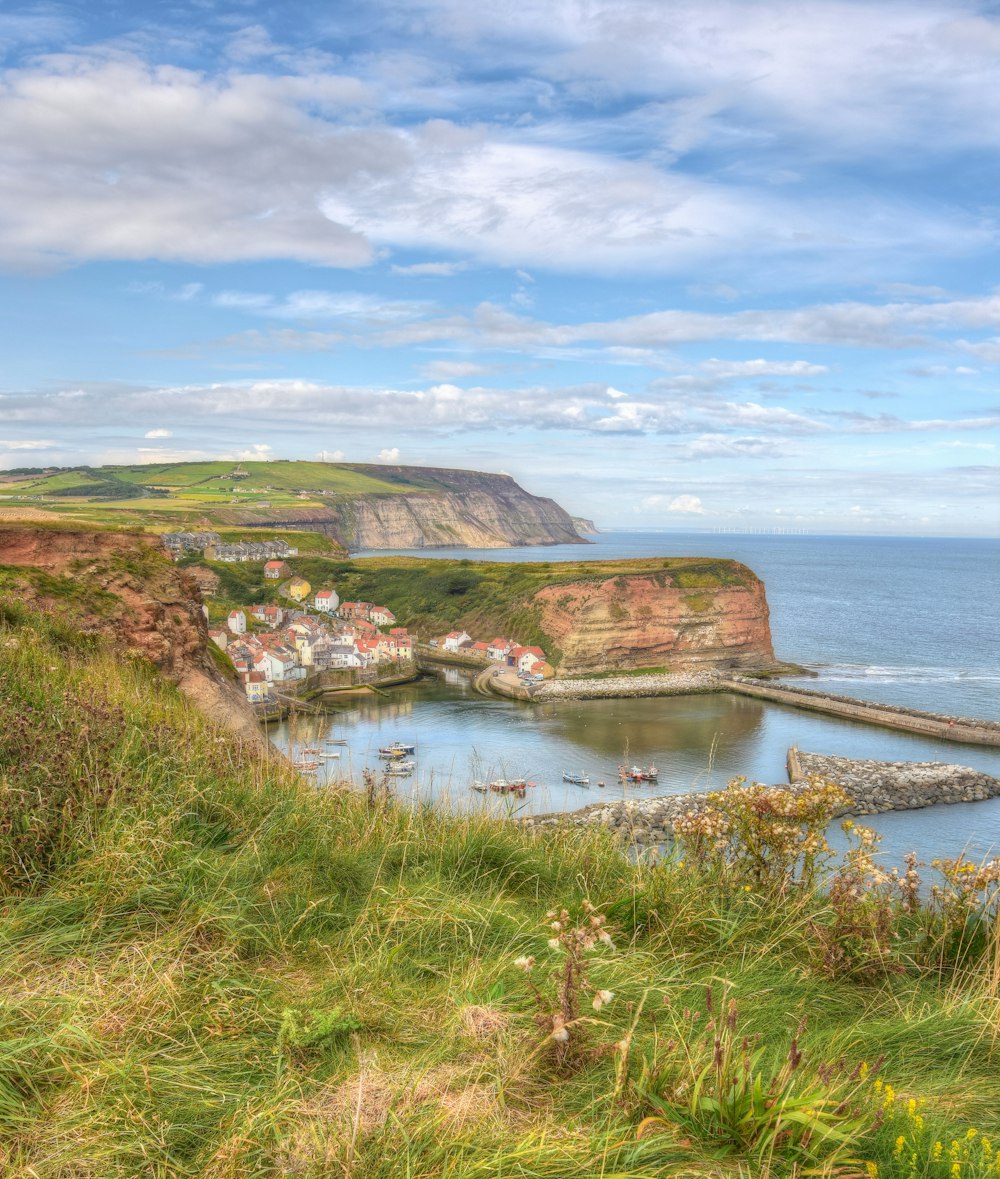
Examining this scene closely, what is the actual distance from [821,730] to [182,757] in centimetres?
5371

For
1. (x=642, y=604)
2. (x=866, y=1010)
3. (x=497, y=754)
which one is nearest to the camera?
(x=866, y=1010)

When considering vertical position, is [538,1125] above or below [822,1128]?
below

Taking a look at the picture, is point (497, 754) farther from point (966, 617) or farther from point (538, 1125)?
point (966, 617)

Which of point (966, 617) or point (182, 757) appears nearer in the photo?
point (182, 757)

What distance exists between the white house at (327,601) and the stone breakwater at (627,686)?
36.6m

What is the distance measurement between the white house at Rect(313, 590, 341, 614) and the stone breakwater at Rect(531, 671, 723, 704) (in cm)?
3658

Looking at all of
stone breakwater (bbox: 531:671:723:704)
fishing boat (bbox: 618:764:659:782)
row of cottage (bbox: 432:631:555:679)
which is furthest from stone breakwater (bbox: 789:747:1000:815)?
row of cottage (bbox: 432:631:555:679)

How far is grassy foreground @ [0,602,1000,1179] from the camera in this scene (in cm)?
249

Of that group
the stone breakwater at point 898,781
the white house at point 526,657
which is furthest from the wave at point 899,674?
the stone breakwater at point 898,781

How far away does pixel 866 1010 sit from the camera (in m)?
3.99

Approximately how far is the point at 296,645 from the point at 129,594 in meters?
54.8

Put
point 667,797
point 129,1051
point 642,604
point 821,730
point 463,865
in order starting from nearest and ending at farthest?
point 129,1051, point 463,865, point 667,797, point 821,730, point 642,604

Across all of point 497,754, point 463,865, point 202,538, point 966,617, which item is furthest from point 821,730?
point 202,538

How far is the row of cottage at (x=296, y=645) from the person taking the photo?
62656 mm
